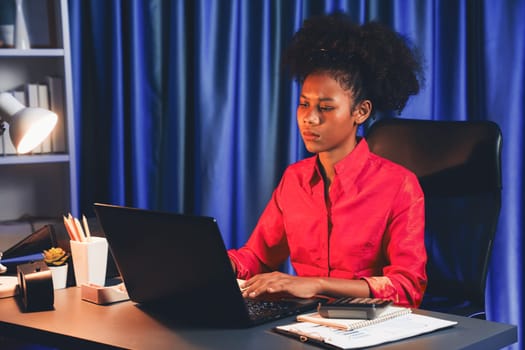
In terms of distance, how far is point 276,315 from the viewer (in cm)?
146

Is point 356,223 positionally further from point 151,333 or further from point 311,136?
point 151,333

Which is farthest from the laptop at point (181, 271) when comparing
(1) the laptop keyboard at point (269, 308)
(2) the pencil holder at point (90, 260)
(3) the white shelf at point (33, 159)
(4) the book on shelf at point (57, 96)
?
(4) the book on shelf at point (57, 96)

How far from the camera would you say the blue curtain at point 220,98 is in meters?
2.81

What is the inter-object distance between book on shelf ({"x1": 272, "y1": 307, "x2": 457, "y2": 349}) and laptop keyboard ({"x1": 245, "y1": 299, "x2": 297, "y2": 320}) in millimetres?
42

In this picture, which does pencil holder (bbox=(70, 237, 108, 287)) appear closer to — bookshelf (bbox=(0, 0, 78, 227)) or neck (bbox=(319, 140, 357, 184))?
neck (bbox=(319, 140, 357, 184))

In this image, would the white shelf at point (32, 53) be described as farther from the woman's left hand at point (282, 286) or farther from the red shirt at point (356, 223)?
the woman's left hand at point (282, 286)

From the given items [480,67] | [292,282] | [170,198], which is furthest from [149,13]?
[292,282]

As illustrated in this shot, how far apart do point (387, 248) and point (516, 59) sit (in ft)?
3.66

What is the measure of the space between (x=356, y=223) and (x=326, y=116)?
26 cm

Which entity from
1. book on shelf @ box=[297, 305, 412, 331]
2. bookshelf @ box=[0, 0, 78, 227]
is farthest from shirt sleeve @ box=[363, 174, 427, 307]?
bookshelf @ box=[0, 0, 78, 227]

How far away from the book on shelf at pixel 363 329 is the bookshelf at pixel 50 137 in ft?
4.89

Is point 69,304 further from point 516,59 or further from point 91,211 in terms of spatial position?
point 516,59

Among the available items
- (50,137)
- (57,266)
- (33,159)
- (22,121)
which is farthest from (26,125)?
(50,137)

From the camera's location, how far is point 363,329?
135 cm
